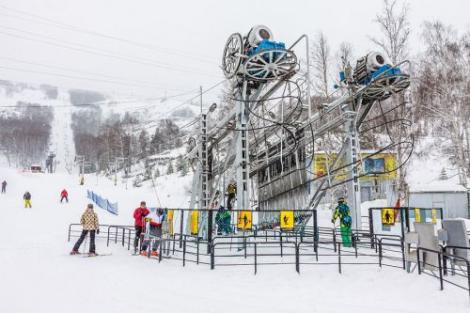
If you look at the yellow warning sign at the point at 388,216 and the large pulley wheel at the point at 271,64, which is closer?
the yellow warning sign at the point at 388,216

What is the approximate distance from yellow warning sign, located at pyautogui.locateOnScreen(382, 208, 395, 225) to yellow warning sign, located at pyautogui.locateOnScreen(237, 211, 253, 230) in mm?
4471

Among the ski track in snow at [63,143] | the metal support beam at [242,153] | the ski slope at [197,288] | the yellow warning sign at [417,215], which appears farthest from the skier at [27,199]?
the ski track in snow at [63,143]

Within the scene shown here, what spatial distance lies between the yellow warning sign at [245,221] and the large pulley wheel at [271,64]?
5176mm

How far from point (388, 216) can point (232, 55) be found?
26.7 feet

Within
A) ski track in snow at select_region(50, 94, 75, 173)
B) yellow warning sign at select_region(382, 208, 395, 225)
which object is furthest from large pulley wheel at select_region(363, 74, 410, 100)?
ski track in snow at select_region(50, 94, 75, 173)

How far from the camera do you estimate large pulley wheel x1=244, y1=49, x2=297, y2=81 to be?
13112mm

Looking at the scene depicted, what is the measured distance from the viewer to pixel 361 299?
7.41 meters

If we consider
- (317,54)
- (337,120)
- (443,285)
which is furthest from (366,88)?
(317,54)

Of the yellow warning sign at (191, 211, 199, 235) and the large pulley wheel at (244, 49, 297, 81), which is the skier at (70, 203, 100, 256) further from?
the large pulley wheel at (244, 49, 297, 81)

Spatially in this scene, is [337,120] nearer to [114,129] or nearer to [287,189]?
[287,189]

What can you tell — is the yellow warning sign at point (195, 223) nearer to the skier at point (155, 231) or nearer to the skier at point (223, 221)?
the skier at point (155, 231)

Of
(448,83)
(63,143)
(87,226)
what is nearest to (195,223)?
(87,226)

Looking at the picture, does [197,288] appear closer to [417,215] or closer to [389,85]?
[417,215]

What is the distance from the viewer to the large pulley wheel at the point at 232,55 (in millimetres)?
13609
